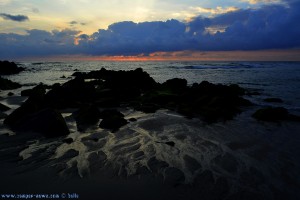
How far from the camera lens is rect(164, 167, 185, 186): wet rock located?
630 centimetres

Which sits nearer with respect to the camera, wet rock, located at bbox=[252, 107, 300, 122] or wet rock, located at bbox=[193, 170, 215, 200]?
wet rock, located at bbox=[193, 170, 215, 200]

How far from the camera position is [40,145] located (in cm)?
870

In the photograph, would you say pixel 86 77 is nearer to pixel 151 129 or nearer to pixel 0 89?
pixel 0 89

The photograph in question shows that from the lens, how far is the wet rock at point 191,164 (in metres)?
7.07

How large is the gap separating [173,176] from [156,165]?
0.82 metres

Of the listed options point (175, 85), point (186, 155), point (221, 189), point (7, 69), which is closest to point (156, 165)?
point (186, 155)

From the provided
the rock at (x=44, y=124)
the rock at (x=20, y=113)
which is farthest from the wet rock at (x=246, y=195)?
the rock at (x=20, y=113)

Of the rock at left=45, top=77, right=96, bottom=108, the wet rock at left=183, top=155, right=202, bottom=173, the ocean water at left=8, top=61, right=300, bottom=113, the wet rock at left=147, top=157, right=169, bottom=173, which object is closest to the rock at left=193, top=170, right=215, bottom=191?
the wet rock at left=183, top=155, right=202, bottom=173

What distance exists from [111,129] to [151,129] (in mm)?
1714

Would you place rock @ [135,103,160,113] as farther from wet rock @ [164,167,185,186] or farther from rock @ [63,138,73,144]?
wet rock @ [164,167,185,186]

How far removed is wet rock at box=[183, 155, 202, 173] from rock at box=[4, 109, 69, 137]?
4.97 metres

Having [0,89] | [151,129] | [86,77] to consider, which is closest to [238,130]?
[151,129]

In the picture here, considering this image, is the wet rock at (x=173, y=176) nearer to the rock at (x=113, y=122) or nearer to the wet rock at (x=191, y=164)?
the wet rock at (x=191, y=164)

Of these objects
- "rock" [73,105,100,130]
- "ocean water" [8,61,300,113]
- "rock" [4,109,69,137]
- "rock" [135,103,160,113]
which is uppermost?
"rock" [4,109,69,137]
